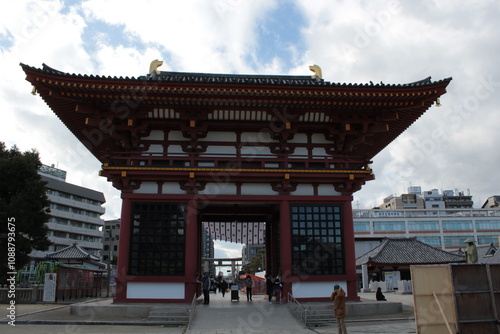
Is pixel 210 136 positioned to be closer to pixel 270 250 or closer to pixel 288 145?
pixel 288 145

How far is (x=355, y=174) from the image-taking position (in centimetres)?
1712

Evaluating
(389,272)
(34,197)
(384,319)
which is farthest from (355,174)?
(389,272)

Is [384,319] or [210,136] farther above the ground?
[210,136]

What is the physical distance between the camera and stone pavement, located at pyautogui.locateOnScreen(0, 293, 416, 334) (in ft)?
42.5

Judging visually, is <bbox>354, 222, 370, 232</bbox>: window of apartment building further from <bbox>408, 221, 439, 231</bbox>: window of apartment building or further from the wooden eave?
the wooden eave

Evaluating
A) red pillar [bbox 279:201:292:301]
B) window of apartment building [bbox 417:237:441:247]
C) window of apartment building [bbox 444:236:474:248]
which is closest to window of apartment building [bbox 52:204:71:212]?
red pillar [bbox 279:201:292:301]

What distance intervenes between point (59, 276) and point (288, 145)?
1798 centimetres

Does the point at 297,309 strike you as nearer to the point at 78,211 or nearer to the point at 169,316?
the point at 169,316

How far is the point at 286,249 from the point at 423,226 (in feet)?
237

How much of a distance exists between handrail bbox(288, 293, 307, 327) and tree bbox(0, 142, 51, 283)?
1972 cm

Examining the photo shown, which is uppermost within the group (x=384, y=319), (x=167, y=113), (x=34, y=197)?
(x=167, y=113)

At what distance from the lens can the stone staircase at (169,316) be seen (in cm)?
1425

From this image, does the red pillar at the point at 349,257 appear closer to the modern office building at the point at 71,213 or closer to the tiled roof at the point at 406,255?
the tiled roof at the point at 406,255

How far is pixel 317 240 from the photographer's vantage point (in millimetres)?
17047
